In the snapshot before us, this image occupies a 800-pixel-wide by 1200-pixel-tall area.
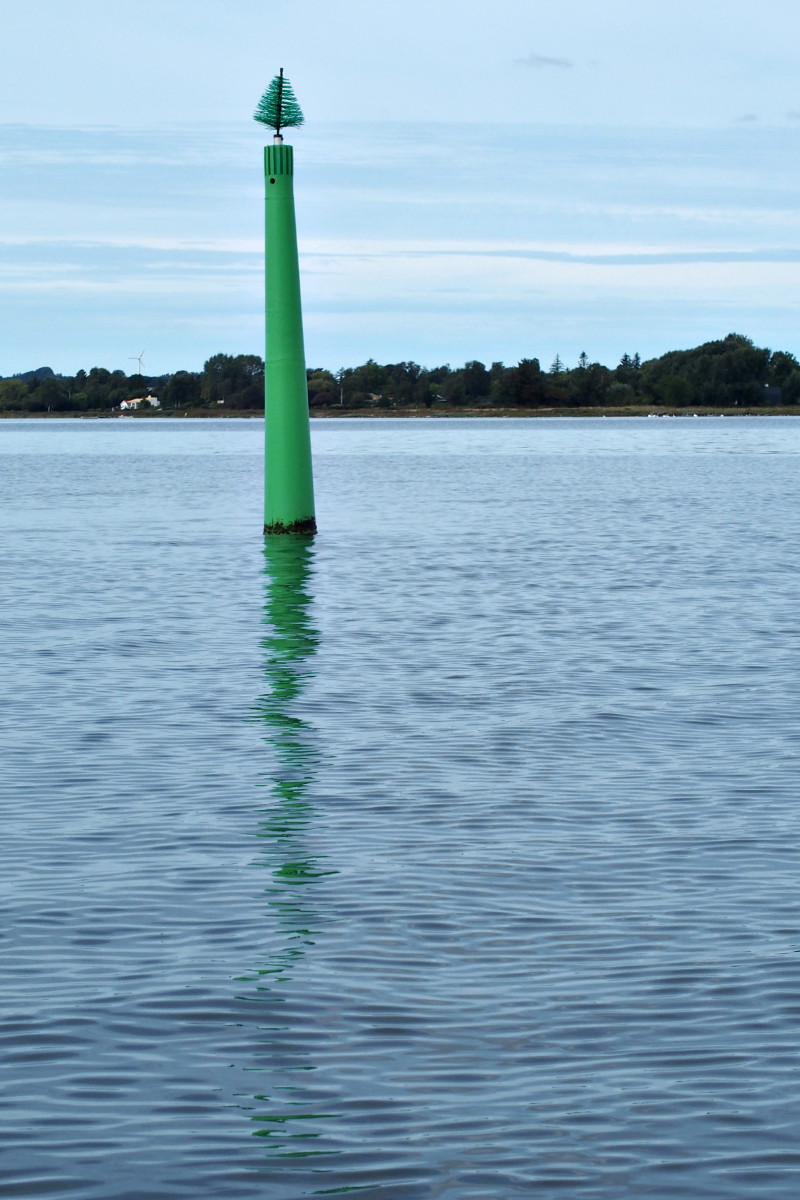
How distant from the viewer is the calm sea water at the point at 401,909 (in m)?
7.10

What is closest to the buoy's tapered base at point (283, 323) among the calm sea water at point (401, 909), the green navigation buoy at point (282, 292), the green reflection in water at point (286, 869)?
the green navigation buoy at point (282, 292)

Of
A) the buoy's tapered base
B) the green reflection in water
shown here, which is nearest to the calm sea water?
the green reflection in water

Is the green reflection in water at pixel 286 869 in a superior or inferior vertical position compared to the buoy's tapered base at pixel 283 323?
inferior

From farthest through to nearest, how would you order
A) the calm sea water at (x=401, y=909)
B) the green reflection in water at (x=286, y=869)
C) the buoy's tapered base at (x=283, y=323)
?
the buoy's tapered base at (x=283, y=323) → the green reflection in water at (x=286, y=869) → the calm sea water at (x=401, y=909)

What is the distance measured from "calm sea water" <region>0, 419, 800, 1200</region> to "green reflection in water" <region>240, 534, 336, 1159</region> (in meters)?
0.03

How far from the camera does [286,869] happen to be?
1120cm

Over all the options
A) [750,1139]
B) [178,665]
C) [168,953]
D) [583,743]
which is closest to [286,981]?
[168,953]

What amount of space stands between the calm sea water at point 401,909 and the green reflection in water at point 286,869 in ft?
0.10

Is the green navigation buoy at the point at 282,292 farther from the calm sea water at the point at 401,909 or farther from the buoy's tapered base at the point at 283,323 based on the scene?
the calm sea water at the point at 401,909

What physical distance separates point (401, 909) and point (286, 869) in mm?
1244

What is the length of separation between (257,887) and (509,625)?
600 inches

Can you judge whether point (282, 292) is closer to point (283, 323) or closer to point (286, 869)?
point (283, 323)

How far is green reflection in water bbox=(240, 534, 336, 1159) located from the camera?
24.1 ft

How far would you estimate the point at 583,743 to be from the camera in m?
15.6
